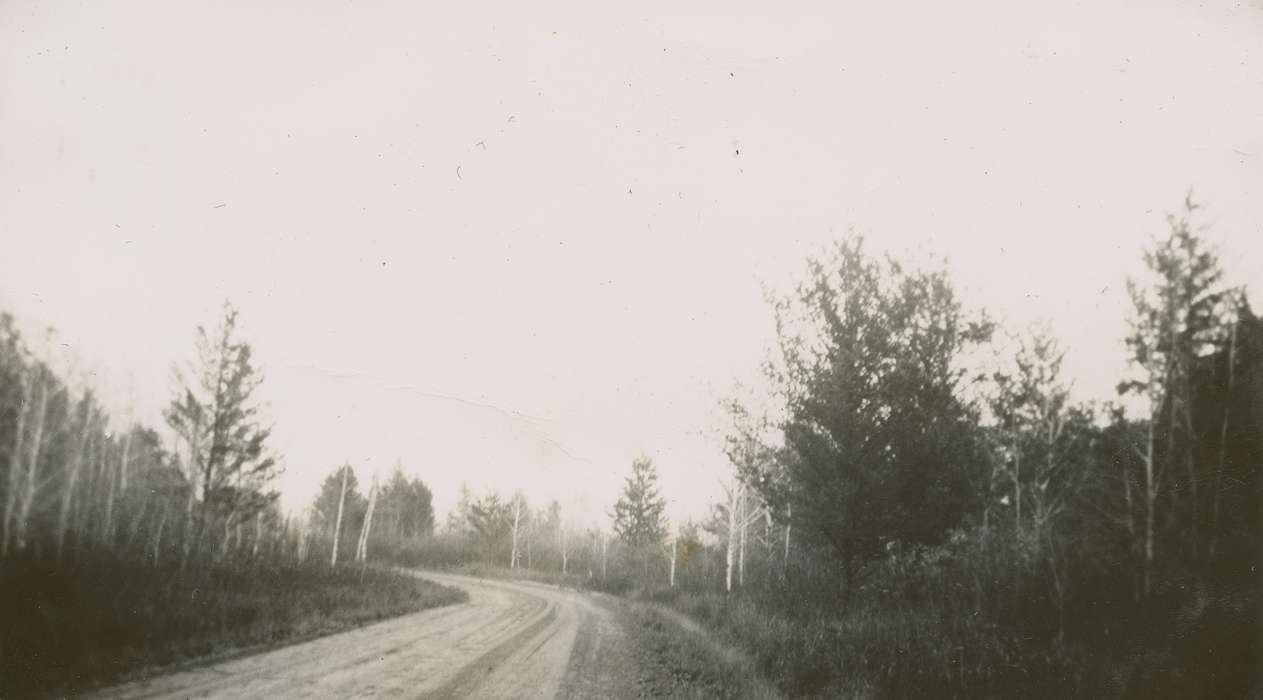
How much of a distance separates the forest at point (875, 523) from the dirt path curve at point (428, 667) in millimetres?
982

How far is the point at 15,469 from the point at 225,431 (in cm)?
1252

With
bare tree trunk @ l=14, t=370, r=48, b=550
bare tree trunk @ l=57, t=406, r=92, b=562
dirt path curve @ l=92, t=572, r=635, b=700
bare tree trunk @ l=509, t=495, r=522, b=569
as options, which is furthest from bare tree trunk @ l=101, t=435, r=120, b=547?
bare tree trunk @ l=509, t=495, r=522, b=569

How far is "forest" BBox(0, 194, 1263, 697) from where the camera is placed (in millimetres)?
6309

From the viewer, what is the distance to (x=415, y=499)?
183 ft

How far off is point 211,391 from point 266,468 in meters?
6.54

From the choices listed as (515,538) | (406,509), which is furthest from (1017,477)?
(406,509)

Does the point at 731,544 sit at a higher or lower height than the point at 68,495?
lower

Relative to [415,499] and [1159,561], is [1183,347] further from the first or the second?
[415,499]

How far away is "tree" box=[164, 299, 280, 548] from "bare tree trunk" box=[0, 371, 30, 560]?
5.33 metres

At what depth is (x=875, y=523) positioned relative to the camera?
11195 millimetres

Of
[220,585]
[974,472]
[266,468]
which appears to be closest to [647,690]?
[974,472]

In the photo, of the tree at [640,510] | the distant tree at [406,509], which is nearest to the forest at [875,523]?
the tree at [640,510]

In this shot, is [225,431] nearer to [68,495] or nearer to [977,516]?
[68,495]

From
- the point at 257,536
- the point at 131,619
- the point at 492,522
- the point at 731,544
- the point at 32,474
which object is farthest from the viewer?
the point at 492,522
